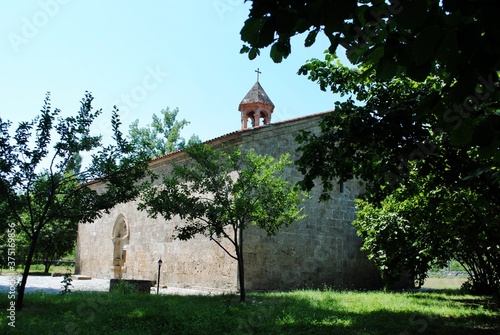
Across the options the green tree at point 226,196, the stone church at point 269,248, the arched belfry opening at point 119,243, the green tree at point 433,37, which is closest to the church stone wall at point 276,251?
the stone church at point 269,248

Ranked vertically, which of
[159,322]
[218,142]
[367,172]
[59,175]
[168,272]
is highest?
[218,142]

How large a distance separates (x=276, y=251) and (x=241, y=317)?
593cm

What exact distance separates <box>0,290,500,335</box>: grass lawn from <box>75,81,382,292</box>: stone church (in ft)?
10.2

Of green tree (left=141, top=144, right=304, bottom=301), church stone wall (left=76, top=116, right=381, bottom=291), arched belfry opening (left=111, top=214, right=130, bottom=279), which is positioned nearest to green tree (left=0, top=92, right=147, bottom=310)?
green tree (left=141, top=144, right=304, bottom=301)

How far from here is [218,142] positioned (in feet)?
43.9

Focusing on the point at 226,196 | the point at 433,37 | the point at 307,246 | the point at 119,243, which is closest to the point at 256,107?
the point at 307,246

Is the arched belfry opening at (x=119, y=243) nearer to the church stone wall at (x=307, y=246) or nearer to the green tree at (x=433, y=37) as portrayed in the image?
the church stone wall at (x=307, y=246)

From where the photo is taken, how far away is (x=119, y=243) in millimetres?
19219

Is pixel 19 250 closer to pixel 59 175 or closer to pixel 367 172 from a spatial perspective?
pixel 59 175

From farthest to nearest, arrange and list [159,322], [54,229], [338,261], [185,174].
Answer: [54,229], [338,261], [185,174], [159,322]

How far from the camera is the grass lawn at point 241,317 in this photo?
622 centimetres

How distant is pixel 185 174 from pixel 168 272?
6517mm

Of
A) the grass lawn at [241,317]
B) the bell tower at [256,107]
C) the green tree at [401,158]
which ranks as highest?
the bell tower at [256,107]

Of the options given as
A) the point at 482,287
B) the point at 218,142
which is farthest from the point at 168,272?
the point at 482,287
